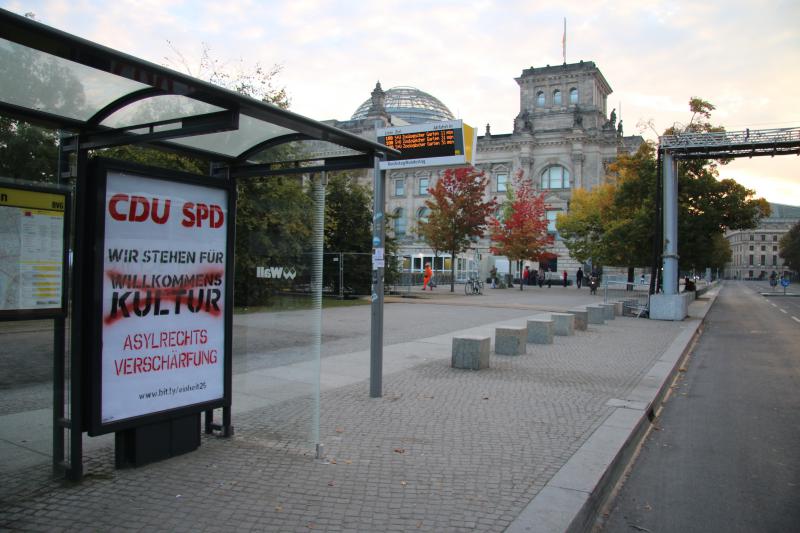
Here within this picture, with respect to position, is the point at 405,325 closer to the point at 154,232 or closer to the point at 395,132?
the point at 395,132

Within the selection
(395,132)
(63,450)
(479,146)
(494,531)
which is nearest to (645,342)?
(395,132)

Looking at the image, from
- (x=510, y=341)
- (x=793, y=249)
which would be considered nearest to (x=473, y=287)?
(x=510, y=341)

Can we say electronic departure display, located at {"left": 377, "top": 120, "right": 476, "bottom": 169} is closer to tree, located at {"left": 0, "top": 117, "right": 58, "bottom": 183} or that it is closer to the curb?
the curb

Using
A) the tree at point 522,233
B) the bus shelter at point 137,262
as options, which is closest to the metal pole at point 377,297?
the bus shelter at point 137,262

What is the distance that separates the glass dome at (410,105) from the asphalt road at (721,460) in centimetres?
7863

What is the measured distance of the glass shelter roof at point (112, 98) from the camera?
349cm

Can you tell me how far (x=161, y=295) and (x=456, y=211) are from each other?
3595 cm

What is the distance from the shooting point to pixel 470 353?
32.4 feet

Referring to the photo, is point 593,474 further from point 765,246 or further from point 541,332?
point 765,246

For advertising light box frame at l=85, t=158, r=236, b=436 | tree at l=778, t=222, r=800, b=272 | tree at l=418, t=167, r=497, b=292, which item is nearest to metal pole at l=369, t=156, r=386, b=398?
advertising light box frame at l=85, t=158, r=236, b=436

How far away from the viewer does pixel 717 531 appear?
168 inches

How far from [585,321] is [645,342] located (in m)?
2.42

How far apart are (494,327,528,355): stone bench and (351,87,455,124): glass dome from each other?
7627 cm

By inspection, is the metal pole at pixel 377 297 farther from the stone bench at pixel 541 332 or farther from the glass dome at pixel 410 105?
the glass dome at pixel 410 105
